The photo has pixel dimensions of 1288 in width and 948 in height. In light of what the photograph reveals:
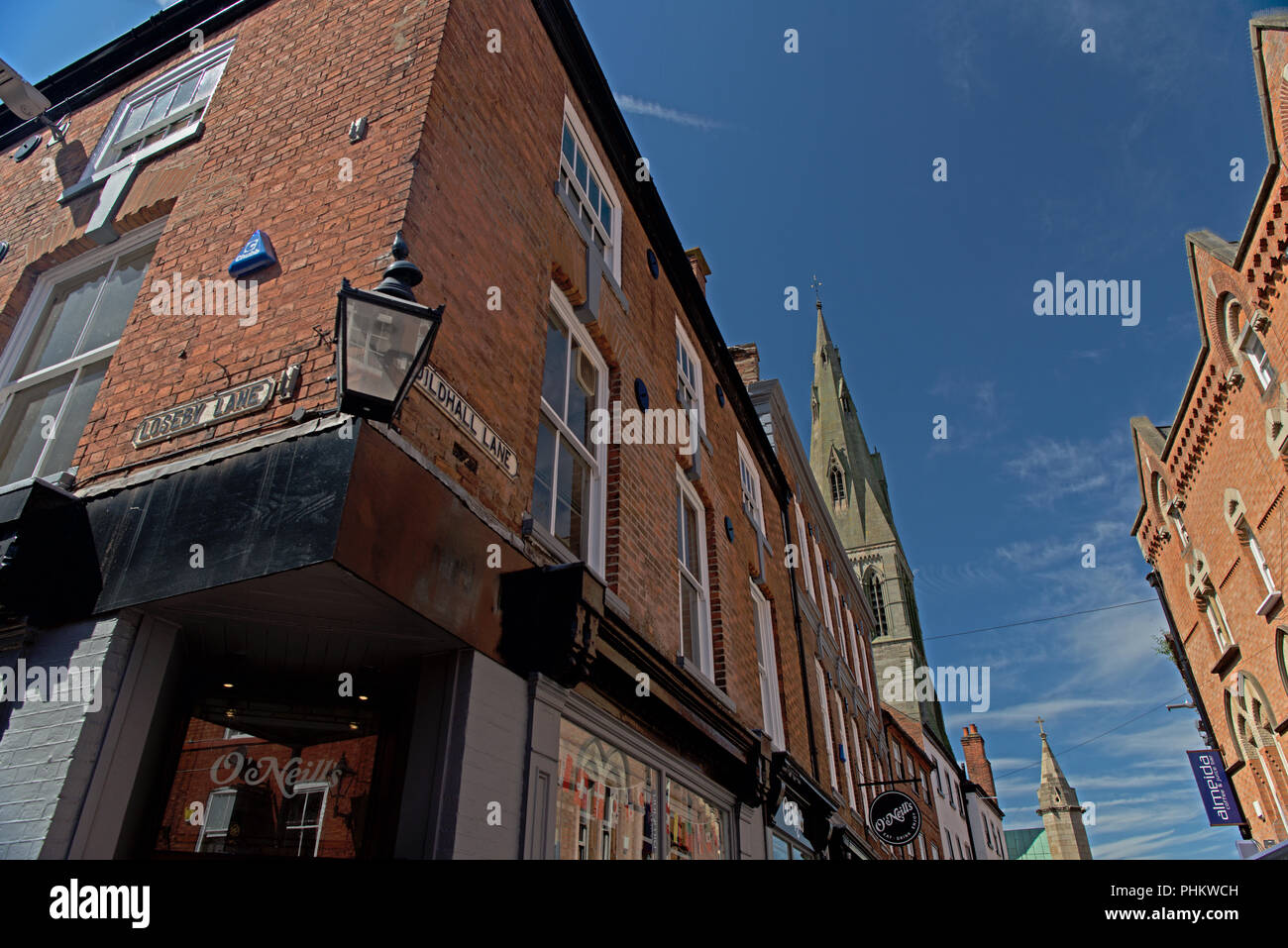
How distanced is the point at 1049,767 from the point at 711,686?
9772cm

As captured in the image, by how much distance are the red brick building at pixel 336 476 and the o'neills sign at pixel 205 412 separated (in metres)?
0.02

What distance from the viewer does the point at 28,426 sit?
5539mm

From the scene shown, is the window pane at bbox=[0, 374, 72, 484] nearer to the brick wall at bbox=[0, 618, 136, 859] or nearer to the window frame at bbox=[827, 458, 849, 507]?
the brick wall at bbox=[0, 618, 136, 859]

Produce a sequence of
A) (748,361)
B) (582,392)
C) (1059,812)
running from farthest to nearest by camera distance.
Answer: (1059,812) < (748,361) < (582,392)

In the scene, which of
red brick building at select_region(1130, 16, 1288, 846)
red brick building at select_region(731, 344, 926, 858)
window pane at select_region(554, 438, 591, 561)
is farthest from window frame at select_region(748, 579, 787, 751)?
red brick building at select_region(1130, 16, 1288, 846)

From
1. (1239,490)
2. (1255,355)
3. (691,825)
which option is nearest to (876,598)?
(1239,490)

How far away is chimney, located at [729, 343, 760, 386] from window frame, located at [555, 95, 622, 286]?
351 inches

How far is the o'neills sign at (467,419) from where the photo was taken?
4004 mm

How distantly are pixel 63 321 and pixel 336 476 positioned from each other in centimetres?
466

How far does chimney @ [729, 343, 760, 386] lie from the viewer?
17031mm

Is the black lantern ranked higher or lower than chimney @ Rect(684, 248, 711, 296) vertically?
lower

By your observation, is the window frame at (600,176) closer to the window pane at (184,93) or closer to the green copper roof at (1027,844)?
the window pane at (184,93)

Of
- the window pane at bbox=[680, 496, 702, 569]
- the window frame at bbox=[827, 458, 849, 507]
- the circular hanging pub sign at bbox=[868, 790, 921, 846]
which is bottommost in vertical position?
the circular hanging pub sign at bbox=[868, 790, 921, 846]

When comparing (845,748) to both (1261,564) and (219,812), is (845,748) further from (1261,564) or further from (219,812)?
(219,812)
